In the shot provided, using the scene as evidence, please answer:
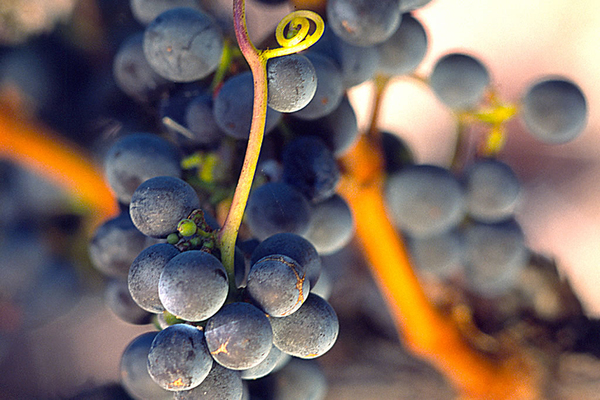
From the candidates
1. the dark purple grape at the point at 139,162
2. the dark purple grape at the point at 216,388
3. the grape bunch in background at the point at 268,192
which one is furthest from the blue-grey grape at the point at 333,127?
the dark purple grape at the point at 216,388

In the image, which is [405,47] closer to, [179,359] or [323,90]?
[323,90]

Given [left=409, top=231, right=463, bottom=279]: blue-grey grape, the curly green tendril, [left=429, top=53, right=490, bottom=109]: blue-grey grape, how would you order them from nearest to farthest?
the curly green tendril
[left=429, top=53, right=490, bottom=109]: blue-grey grape
[left=409, top=231, right=463, bottom=279]: blue-grey grape

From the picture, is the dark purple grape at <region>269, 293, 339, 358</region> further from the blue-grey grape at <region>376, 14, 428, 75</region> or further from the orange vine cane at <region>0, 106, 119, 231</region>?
the orange vine cane at <region>0, 106, 119, 231</region>

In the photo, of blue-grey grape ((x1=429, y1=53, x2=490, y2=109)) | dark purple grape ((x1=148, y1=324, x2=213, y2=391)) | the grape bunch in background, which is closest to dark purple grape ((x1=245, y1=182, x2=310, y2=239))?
the grape bunch in background

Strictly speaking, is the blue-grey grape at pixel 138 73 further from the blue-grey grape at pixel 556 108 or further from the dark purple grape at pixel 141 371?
the blue-grey grape at pixel 556 108

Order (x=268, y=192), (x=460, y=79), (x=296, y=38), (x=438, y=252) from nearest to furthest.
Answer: (x=296, y=38) < (x=268, y=192) < (x=460, y=79) < (x=438, y=252)

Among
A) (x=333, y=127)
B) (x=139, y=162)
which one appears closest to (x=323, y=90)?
(x=333, y=127)

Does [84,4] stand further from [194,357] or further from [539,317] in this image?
[539,317]
